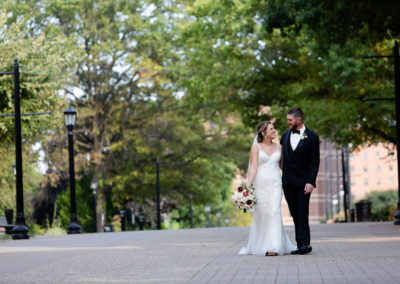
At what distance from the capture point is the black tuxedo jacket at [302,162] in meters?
13.2

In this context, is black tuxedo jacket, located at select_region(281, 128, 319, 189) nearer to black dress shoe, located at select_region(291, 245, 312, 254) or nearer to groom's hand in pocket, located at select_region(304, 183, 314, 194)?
groom's hand in pocket, located at select_region(304, 183, 314, 194)

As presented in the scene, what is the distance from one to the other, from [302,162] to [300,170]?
124 mm

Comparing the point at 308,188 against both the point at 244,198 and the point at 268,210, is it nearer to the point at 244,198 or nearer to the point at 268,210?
the point at 268,210

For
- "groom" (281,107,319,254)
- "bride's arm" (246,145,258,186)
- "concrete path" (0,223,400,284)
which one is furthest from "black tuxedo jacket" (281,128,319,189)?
"concrete path" (0,223,400,284)

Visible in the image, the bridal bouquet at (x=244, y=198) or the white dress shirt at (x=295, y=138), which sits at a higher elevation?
the white dress shirt at (x=295, y=138)

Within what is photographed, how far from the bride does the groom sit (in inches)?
8.5

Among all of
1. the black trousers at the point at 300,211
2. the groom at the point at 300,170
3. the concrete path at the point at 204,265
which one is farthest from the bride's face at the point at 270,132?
the concrete path at the point at 204,265

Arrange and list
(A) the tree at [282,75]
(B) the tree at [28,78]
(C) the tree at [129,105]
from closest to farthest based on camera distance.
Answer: (B) the tree at [28,78], (A) the tree at [282,75], (C) the tree at [129,105]

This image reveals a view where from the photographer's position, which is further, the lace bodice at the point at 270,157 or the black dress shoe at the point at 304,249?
the lace bodice at the point at 270,157

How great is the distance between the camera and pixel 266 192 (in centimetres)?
1355

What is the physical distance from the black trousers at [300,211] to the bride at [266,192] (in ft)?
0.76

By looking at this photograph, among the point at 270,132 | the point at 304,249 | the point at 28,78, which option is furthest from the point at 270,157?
the point at 28,78

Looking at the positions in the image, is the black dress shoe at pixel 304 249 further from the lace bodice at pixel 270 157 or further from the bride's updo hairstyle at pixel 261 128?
the bride's updo hairstyle at pixel 261 128

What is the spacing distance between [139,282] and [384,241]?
768 cm
